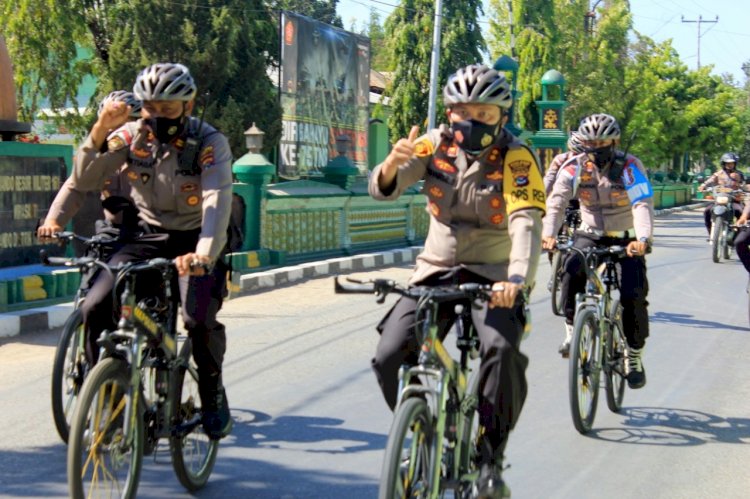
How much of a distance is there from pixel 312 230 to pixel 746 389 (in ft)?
29.8

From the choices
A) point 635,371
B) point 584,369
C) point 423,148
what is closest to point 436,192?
point 423,148

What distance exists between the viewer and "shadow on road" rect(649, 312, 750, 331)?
11.6 metres

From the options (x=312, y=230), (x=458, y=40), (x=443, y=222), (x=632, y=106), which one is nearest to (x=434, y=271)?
(x=443, y=222)

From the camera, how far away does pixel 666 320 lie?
11.9 m

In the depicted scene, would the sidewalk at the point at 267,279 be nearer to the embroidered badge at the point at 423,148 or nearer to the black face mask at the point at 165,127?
the black face mask at the point at 165,127

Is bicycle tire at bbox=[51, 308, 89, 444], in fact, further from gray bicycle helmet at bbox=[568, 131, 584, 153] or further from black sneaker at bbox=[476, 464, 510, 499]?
gray bicycle helmet at bbox=[568, 131, 584, 153]

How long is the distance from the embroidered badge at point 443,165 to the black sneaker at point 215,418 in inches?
61.0

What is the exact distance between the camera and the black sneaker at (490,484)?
14.5 feet

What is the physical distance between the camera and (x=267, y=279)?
1406cm

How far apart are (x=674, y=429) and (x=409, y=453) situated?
11.3 ft

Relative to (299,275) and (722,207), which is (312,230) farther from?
(722,207)

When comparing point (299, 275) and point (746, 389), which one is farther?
point (299, 275)

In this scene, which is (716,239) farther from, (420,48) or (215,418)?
(420,48)

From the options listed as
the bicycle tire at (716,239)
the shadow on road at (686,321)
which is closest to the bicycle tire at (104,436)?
the shadow on road at (686,321)
